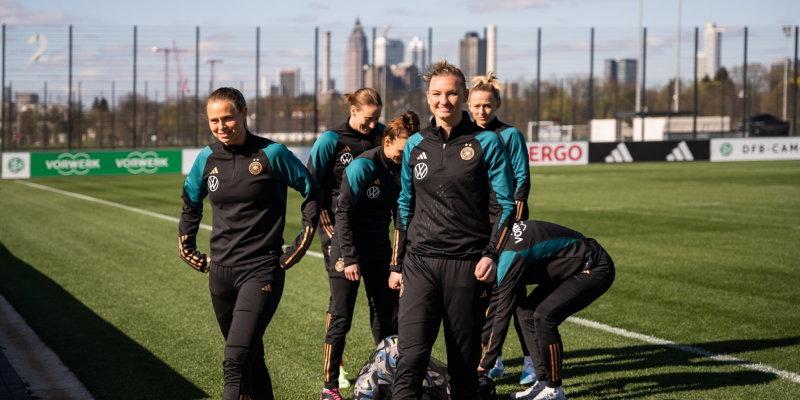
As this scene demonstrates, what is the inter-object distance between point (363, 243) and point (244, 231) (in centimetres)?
121

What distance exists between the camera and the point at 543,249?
510cm

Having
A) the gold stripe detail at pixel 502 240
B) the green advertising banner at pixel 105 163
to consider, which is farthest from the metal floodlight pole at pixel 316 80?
the gold stripe detail at pixel 502 240

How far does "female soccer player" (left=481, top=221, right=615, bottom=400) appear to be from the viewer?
5.03 metres

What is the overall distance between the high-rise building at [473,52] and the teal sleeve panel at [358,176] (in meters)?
31.9

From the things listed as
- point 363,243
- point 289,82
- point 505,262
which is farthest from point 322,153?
point 289,82

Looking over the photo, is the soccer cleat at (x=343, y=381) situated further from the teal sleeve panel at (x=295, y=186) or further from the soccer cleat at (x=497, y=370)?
the teal sleeve panel at (x=295, y=186)

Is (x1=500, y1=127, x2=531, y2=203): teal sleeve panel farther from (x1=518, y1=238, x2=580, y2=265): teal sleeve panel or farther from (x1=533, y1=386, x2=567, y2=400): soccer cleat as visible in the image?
(x1=533, y1=386, x2=567, y2=400): soccer cleat

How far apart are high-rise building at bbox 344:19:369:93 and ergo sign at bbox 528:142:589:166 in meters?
8.57

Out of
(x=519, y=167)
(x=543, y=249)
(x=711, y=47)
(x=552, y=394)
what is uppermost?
(x=711, y=47)

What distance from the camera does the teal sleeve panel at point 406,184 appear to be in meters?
4.27

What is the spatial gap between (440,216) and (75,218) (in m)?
14.7

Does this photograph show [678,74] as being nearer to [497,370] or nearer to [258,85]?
[258,85]

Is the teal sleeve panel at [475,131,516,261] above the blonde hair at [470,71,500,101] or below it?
below

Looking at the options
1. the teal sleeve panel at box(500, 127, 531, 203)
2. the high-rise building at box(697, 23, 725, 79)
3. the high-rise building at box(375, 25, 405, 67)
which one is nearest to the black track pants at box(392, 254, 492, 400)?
the teal sleeve panel at box(500, 127, 531, 203)
